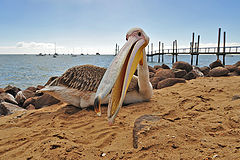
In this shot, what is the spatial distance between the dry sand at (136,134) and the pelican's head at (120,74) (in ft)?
1.76

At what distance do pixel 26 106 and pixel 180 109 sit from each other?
4852mm

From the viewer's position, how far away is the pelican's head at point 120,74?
149 cm

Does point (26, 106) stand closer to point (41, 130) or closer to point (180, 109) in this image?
point (41, 130)

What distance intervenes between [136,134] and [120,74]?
2.79 feet

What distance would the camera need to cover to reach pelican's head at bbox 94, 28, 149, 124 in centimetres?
149

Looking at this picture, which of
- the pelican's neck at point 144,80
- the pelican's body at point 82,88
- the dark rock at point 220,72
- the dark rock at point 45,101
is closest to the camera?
the pelican's neck at point 144,80

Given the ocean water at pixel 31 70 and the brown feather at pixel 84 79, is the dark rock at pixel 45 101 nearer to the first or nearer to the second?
the brown feather at pixel 84 79

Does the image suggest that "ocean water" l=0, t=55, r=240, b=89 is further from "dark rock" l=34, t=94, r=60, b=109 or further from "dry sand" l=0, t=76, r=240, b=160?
"dry sand" l=0, t=76, r=240, b=160

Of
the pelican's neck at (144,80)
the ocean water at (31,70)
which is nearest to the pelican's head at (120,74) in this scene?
the pelican's neck at (144,80)

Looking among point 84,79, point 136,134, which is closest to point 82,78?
point 84,79

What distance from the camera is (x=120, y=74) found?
6.21 ft

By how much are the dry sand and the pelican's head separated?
54 centimetres

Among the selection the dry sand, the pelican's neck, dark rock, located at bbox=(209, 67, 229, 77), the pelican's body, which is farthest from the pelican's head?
dark rock, located at bbox=(209, 67, 229, 77)

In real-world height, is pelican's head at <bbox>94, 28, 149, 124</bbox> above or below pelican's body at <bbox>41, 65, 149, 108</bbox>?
above
